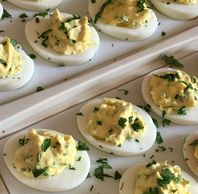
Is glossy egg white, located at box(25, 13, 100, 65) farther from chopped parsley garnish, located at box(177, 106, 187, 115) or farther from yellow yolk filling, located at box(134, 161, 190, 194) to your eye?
yellow yolk filling, located at box(134, 161, 190, 194)

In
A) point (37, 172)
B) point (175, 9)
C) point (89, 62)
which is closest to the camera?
point (37, 172)

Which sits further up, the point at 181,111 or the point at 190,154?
the point at 181,111

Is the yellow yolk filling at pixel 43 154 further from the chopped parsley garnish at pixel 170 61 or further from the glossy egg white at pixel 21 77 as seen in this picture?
the chopped parsley garnish at pixel 170 61

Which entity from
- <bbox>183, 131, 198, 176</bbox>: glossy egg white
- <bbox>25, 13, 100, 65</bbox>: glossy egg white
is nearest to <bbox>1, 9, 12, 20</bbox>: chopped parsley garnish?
<bbox>25, 13, 100, 65</bbox>: glossy egg white

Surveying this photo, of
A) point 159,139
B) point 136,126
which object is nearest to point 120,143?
point 136,126

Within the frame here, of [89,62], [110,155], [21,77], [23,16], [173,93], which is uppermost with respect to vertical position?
[23,16]

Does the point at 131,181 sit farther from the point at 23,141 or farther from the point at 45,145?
the point at 23,141

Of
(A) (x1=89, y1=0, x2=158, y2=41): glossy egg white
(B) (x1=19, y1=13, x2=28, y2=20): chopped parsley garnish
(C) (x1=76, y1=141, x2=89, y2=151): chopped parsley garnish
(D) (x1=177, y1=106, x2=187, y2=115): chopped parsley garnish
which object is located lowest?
(D) (x1=177, y1=106, x2=187, y2=115): chopped parsley garnish

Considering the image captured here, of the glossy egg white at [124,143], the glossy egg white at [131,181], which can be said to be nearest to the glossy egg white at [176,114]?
the glossy egg white at [124,143]

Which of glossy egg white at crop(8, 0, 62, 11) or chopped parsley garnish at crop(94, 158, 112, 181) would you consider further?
glossy egg white at crop(8, 0, 62, 11)
